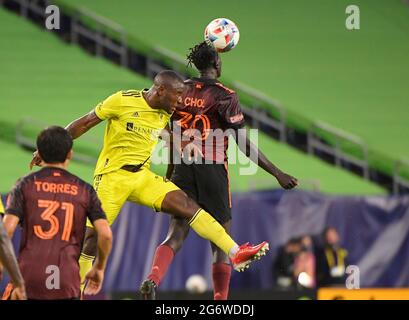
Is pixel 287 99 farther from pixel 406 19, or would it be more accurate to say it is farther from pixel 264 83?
pixel 406 19

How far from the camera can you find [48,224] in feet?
22.0

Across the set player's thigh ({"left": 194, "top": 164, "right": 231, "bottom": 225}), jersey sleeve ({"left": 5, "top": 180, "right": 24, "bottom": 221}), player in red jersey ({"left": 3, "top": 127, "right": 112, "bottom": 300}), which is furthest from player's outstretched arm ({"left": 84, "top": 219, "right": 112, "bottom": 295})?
player's thigh ({"left": 194, "top": 164, "right": 231, "bottom": 225})

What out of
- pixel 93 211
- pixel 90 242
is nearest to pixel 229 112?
pixel 90 242

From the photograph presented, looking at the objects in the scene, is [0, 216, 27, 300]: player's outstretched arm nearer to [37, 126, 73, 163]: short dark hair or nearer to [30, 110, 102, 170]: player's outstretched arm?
[37, 126, 73, 163]: short dark hair

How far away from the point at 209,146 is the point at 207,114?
28 cm

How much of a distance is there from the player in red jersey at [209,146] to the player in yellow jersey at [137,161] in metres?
0.29

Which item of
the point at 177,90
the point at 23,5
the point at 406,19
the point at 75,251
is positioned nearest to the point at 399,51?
the point at 406,19

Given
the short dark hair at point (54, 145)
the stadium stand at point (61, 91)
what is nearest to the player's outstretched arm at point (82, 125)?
the short dark hair at point (54, 145)

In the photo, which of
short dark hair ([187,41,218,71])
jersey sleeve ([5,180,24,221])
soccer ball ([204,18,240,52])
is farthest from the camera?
soccer ball ([204,18,240,52])

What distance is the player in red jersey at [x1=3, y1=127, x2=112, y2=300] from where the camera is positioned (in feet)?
22.0

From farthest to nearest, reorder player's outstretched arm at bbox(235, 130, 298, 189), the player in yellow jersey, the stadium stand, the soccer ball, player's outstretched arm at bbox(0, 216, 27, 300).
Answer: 1. the stadium stand
2. the soccer ball
3. player's outstretched arm at bbox(235, 130, 298, 189)
4. the player in yellow jersey
5. player's outstretched arm at bbox(0, 216, 27, 300)

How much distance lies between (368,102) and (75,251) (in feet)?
43.6

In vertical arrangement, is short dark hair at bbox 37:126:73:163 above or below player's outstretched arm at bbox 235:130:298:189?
below

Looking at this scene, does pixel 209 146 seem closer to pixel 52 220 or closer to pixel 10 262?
pixel 52 220
